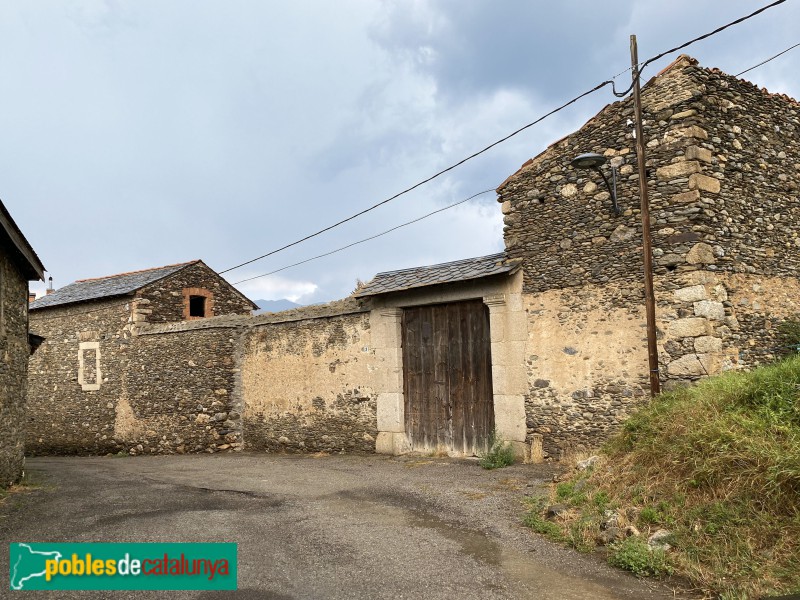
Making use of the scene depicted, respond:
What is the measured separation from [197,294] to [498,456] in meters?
10.1

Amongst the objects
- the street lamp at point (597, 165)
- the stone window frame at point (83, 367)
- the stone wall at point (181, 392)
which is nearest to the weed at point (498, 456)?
the street lamp at point (597, 165)

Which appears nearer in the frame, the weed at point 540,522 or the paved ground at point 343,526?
the paved ground at point 343,526

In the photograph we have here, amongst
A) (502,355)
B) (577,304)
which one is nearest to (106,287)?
(502,355)

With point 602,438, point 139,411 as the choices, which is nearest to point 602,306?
point 602,438

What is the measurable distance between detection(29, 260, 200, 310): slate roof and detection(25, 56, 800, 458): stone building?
4741 mm

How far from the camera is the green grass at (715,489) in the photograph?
4.19 m

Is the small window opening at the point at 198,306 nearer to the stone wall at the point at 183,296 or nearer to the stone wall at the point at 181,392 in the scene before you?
the stone wall at the point at 183,296

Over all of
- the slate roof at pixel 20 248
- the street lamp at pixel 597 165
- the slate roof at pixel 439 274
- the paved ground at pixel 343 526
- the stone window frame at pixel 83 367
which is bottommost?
the paved ground at pixel 343 526

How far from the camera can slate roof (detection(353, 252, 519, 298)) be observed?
9.49m

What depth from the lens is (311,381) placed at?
39.4 feet

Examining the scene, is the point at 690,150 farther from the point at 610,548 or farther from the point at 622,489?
the point at 610,548

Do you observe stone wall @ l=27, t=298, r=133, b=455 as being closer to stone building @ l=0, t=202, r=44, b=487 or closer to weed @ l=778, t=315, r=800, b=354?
stone building @ l=0, t=202, r=44, b=487

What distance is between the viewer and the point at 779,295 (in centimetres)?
865

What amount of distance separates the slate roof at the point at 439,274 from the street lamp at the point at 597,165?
1.70 m
